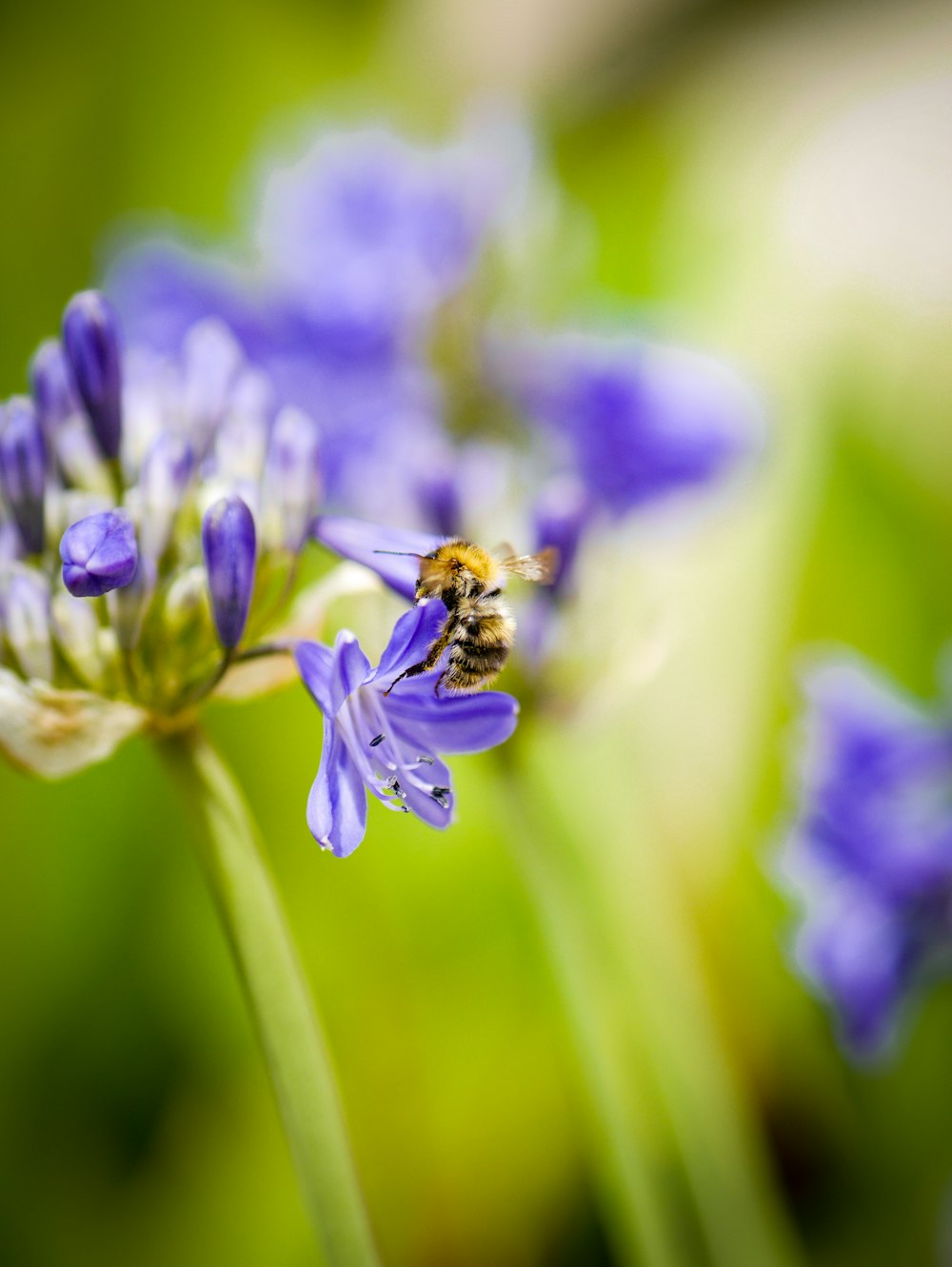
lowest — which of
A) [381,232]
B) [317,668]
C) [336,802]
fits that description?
[336,802]

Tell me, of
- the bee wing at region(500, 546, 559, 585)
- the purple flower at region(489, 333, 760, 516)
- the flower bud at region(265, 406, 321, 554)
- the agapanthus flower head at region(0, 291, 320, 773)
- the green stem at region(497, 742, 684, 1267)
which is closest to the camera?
the agapanthus flower head at region(0, 291, 320, 773)

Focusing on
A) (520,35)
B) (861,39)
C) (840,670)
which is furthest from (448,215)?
(520,35)

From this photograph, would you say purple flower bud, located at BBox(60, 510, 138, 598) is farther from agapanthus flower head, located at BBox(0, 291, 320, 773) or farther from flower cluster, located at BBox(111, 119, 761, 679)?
flower cluster, located at BBox(111, 119, 761, 679)

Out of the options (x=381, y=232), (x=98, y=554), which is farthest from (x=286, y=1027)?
(x=381, y=232)

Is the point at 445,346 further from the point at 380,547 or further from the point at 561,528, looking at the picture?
the point at 380,547

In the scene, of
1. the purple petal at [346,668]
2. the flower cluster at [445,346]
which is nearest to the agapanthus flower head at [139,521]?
the purple petal at [346,668]

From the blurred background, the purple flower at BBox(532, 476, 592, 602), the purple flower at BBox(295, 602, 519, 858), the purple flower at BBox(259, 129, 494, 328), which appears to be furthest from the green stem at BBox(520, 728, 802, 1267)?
the purple flower at BBox(259, 129, 494, 328)

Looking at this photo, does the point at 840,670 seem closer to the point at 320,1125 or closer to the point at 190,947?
the point at 320,1125
